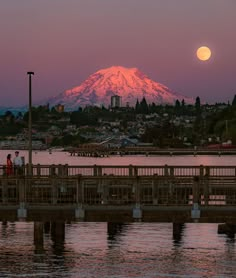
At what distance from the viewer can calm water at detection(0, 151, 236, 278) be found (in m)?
38.8

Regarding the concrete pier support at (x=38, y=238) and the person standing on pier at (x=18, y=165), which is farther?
the person standing on pier at (x=18, y=165)

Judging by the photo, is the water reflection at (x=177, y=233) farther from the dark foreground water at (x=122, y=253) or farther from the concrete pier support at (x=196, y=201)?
the concrete pier support at (x=196, y=201)

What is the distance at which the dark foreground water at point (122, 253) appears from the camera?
127 ft

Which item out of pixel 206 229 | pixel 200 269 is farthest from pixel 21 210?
pixel 206 229

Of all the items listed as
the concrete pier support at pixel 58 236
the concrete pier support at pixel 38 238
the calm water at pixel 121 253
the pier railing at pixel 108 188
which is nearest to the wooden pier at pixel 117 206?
the pier railing at pixel 108 188

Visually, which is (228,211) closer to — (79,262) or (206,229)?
(79,262)

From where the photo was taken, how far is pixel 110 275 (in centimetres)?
3800

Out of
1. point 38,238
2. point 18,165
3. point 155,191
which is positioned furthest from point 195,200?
point 18,165

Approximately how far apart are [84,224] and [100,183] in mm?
16329

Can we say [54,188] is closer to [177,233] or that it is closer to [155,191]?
[155,191]

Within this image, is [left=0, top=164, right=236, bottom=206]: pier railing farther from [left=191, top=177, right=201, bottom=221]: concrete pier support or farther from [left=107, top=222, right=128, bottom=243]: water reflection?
[left=107, top=222, right=128, bottom=243]: water reflection

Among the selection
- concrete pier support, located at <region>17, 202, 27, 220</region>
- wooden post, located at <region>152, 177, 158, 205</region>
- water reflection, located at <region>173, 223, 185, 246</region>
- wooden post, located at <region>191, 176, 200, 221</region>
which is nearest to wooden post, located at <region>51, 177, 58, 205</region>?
concrete pier support, located at <region>17, 202, 27, 220</region>

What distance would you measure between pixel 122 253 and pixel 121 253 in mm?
49

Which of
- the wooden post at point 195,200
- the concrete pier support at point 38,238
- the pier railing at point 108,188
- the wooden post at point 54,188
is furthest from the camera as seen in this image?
the concrete pier support at point 38,238
